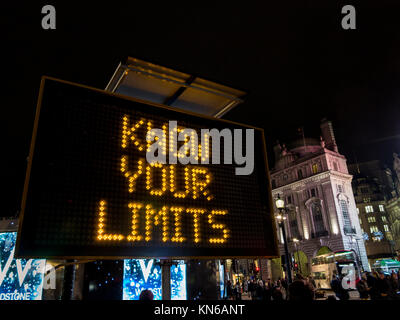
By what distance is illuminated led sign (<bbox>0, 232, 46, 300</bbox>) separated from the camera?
16.1 metres

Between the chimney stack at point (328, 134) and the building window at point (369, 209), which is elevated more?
the chimney stack at point (328, 134)

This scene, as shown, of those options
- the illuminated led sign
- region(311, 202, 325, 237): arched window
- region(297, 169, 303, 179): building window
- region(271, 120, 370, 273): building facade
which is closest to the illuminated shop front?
the illuminated led sign

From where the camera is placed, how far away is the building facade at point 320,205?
160 ft

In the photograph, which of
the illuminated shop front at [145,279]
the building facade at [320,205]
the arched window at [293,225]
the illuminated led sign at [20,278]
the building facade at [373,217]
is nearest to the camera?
the illuminated shop front at [145,279]

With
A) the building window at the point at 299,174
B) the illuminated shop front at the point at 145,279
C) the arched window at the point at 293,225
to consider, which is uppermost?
the building window at the point at 299,174

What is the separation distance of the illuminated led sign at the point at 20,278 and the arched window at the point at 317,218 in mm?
45430

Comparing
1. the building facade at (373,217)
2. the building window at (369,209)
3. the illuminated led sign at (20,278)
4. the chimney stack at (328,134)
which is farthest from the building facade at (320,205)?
the building window at (369,209)

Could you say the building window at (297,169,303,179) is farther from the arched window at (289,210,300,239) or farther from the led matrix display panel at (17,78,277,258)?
the led matrix display panel at (17,78,277,258)

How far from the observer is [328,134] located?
60.3 m

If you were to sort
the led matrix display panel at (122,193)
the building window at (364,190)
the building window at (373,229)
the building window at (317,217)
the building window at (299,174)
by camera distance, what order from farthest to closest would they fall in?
the building window at (364,190)
the building window at (373,229)
the building window at (299,174)
the building window at (317,217)
the led matrix display panel at (122,193)

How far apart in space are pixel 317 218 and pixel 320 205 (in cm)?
238

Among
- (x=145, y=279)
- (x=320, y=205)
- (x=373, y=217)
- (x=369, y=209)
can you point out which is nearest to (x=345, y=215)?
(x=320, y=205)

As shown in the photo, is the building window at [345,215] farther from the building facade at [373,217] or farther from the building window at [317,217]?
the building facade at [373,217]
